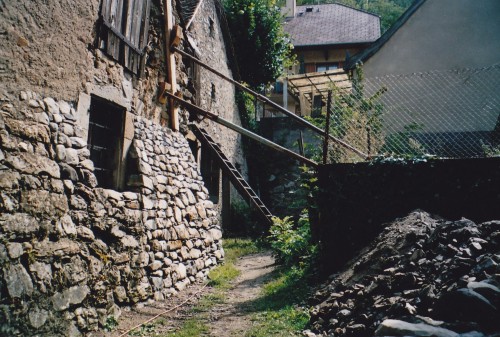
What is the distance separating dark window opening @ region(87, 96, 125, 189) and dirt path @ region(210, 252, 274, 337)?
226cm

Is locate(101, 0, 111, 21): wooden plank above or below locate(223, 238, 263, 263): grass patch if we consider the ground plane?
above

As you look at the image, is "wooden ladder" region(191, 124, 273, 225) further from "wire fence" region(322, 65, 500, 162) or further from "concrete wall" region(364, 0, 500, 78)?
"concrete wall" region(364, 0, 500, 78)

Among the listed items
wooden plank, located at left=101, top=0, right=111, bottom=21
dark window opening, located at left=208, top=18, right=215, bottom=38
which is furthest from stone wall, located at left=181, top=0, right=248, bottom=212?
wooden plank, located at left=101, top=0, right=111, bottom=21

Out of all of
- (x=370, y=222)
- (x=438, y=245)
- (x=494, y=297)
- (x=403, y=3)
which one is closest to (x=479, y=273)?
(x=494, y=297)

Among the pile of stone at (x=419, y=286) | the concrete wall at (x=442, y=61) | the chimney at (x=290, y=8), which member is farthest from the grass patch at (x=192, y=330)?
the chimney at (x=290, y=8)

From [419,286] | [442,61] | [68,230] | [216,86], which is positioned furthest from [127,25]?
[442,61]

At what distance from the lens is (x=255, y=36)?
1512 cm

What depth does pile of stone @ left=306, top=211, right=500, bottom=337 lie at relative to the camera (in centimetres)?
276

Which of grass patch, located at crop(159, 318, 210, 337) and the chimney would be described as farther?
the chimney

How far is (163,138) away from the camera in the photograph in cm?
622

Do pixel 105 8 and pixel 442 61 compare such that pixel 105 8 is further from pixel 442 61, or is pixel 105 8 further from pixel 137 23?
pixel 442 61

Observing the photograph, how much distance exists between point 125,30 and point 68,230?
3222 mm

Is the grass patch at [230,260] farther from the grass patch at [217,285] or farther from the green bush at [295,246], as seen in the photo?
the green bush at [295,246]

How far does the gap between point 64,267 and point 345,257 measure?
3.65 metres
